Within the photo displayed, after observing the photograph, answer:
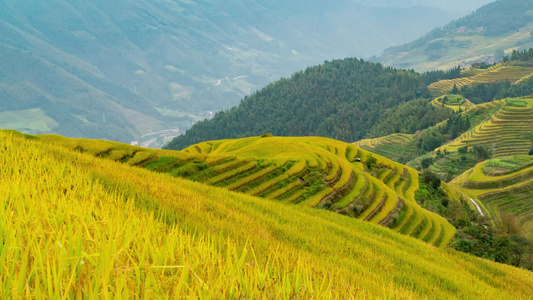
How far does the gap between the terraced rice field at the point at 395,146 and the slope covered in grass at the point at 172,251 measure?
96.9 meters

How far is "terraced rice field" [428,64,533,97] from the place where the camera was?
154 metres

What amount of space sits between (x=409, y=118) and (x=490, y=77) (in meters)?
63.0

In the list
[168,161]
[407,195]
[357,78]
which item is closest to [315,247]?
[168,161]

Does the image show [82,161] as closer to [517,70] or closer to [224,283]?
[224,283]

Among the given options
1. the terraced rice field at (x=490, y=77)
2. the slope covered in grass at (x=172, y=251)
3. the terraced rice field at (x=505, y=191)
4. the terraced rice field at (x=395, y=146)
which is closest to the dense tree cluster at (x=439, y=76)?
the terraced rice field at (x=490, y=77)

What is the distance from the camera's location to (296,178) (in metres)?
20.5

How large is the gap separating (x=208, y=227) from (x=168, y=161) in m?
13.8

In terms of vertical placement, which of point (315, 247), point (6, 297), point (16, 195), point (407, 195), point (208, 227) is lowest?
point (407, 195)

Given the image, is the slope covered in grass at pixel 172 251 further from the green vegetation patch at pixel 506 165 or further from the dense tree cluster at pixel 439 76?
the dense tree cluster at pixel 439 76

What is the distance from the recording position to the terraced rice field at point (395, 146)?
4092 inches

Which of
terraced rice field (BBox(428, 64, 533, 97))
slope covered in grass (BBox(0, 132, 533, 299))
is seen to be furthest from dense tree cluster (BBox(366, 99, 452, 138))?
slope covered in grass (BBox(0, 132, 533, 299))

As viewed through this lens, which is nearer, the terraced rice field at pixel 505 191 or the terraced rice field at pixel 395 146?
the terraced rice field at pixel 505 191

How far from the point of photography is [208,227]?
4.32 meters

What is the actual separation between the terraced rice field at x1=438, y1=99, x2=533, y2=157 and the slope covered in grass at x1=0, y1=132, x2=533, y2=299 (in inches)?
3401
